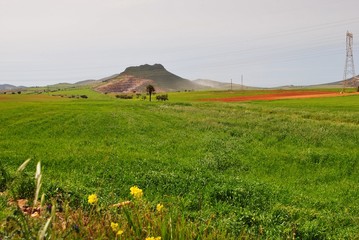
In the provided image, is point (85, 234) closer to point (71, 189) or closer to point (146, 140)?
point (71, 189)

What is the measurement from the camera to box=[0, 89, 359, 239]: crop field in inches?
478

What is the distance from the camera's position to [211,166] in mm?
19031

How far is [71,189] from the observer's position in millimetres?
12719

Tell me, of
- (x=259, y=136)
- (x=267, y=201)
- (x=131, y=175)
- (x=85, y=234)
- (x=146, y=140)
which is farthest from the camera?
(x=259, y=136)

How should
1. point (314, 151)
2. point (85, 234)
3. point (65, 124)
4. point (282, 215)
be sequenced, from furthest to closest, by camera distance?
1. point (65, 124)
2. point (314, 151)
3. point (282, 215)
4. point (85, 234)

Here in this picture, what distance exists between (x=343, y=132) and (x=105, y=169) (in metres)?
23.3

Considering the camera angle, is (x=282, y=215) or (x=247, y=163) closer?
(x=282, y=215)

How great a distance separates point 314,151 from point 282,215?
1217cm

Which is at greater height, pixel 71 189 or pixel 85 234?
pixel 85 234

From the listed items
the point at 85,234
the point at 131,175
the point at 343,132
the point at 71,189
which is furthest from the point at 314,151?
the point at 85,234

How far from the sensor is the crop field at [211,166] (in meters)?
12.1

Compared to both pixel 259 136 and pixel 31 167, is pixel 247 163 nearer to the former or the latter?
pixel 259 136

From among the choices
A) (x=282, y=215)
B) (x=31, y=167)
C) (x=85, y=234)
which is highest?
(x=85, y=234)

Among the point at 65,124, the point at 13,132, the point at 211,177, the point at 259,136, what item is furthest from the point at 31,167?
the point at 259,136
